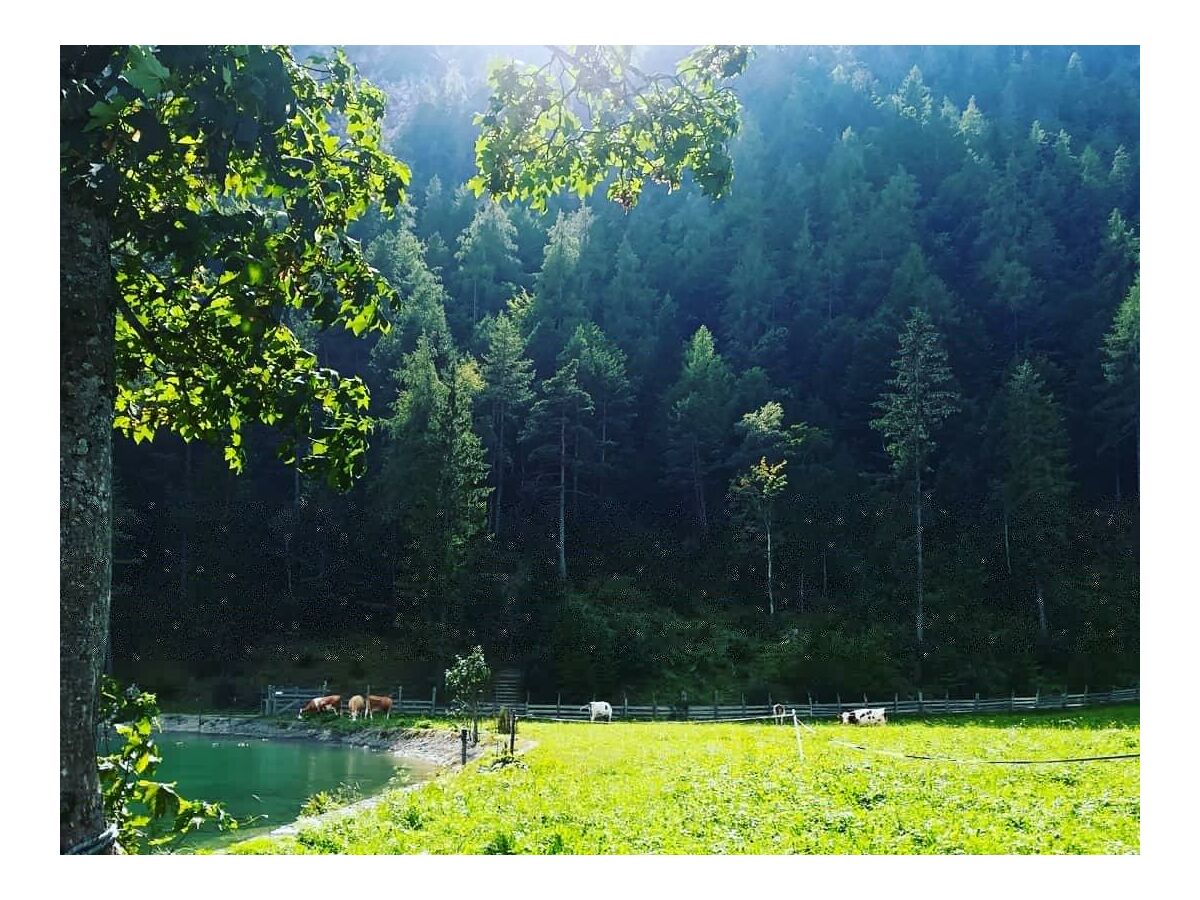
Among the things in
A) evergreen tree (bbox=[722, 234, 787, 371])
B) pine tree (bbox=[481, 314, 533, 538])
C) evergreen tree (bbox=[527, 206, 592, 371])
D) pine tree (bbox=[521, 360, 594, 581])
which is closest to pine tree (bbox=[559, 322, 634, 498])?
pine tree (bbox=[521, 360, 594, 581])

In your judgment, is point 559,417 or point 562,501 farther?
point 559,417

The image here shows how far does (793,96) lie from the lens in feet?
114

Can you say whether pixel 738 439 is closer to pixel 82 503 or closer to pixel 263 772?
pixel 263 772

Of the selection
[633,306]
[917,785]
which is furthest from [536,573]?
[917,785]

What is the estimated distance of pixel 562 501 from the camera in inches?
922

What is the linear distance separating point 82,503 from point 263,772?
11.0m

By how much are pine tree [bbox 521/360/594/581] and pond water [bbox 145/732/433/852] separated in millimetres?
9812

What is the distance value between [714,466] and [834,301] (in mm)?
8732

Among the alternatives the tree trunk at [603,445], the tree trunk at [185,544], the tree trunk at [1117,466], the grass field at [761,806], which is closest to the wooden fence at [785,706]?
the tree trunk at [185,544]

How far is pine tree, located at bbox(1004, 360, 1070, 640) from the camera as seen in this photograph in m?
20.6

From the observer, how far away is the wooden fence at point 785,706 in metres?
16.8

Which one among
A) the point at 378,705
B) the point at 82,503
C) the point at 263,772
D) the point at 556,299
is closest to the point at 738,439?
the point at 556,299

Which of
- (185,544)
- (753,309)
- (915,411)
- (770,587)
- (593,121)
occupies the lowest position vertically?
(770,587)

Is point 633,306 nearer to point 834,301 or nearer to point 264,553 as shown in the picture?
point 834,301
